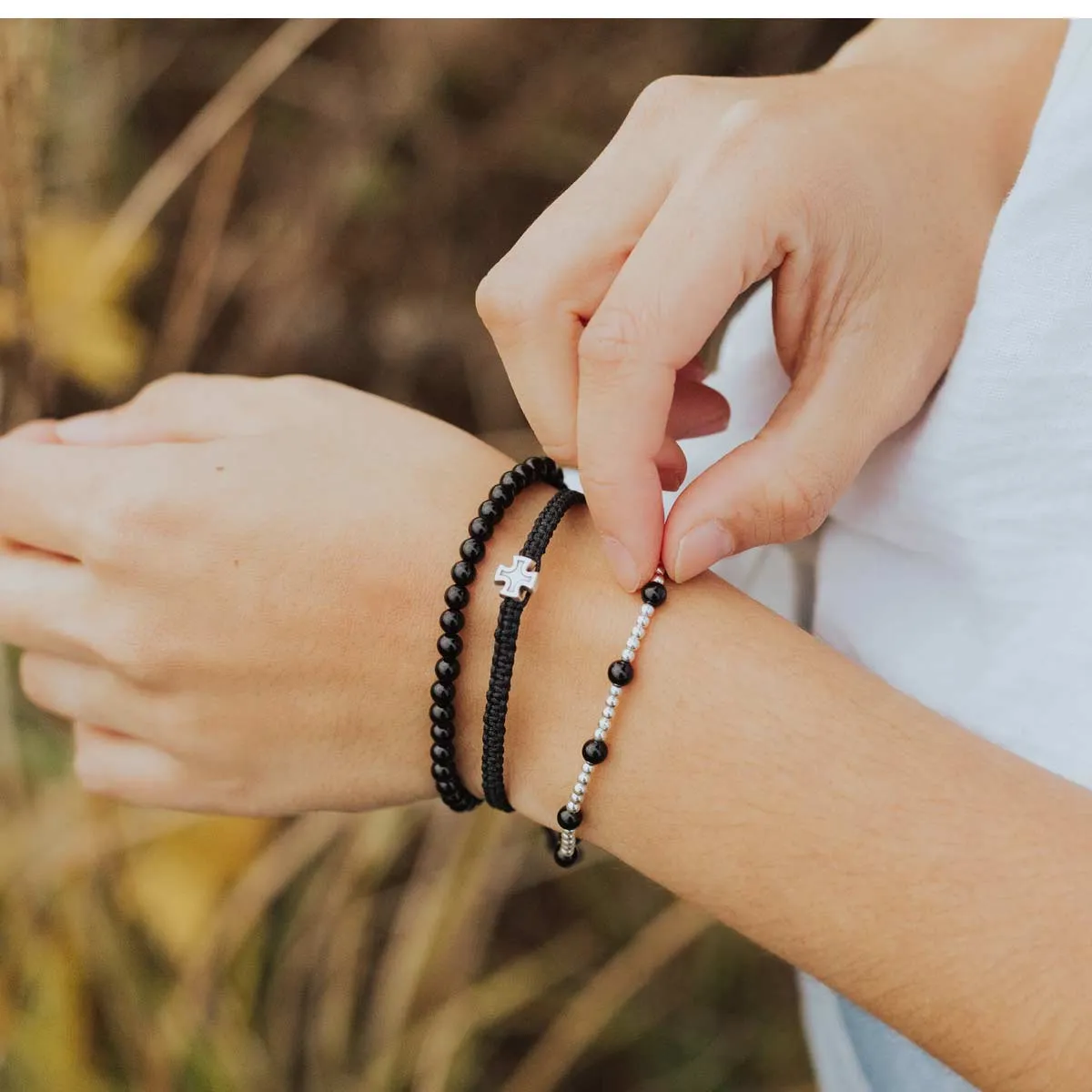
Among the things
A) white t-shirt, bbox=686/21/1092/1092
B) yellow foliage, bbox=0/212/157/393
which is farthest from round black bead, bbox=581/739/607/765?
yellow foliage, bbox=0/212/157/393

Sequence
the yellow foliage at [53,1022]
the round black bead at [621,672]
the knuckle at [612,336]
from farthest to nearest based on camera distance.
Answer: the yellow foliage at [53,1022]
the round black bead at [621,672]
the knuckle at [612,336]

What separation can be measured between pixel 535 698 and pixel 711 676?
17 cm

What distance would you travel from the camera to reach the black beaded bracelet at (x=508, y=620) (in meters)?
0.89

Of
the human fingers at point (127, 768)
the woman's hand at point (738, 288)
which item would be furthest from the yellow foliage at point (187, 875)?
the woman's hand at point (738, 288)

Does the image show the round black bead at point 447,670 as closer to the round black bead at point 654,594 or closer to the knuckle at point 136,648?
the round black bead at point 654,594

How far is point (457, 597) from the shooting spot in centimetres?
93

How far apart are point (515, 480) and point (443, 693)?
0.21 meters

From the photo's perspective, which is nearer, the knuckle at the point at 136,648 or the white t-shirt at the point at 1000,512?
the white t-shirt at the point at 1000,512

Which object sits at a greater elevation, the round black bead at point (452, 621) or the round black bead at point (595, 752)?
the round black bead at point (452, 621)

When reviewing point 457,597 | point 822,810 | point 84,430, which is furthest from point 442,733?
point 84,430

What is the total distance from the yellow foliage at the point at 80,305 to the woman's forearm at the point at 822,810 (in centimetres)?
114

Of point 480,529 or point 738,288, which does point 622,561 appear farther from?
point 738,288

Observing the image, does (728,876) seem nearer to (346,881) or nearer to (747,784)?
(747,784)

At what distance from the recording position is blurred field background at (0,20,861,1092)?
1583mm
